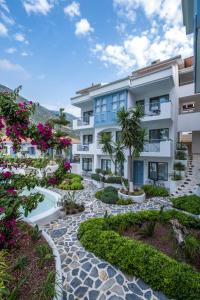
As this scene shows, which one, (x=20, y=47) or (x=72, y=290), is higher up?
(x=20, y=47)

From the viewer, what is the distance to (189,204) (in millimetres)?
10773

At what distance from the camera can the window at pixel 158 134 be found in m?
17.0

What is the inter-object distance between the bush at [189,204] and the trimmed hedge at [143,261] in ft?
15.4

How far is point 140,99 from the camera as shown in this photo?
748 inches

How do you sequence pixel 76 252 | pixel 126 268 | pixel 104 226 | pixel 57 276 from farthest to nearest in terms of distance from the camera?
1. pixel 104 226
2. pixel 76 252
3. pixel 126 268
4. pixel 57 276

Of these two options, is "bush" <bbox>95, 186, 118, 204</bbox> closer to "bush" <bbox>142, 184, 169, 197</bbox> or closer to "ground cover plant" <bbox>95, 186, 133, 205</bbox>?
Answer: "ground cover plant" <bbox>95, 186, 133, 205</bbox>

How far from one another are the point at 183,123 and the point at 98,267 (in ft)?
56.3

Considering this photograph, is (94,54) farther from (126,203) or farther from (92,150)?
(126,203)

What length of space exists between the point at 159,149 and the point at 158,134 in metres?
Result: 2.72

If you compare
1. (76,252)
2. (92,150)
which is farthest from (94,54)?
(76,252)

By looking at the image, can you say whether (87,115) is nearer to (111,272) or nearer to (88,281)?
(111,272)

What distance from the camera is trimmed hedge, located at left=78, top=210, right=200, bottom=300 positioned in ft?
16.2

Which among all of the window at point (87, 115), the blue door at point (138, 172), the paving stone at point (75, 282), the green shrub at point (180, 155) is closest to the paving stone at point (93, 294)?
the paving stone at point (75, 282)

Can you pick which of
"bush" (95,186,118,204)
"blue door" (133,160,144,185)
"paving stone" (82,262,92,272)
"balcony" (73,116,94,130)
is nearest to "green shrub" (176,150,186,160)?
"blue door" (133,160,144,185)
